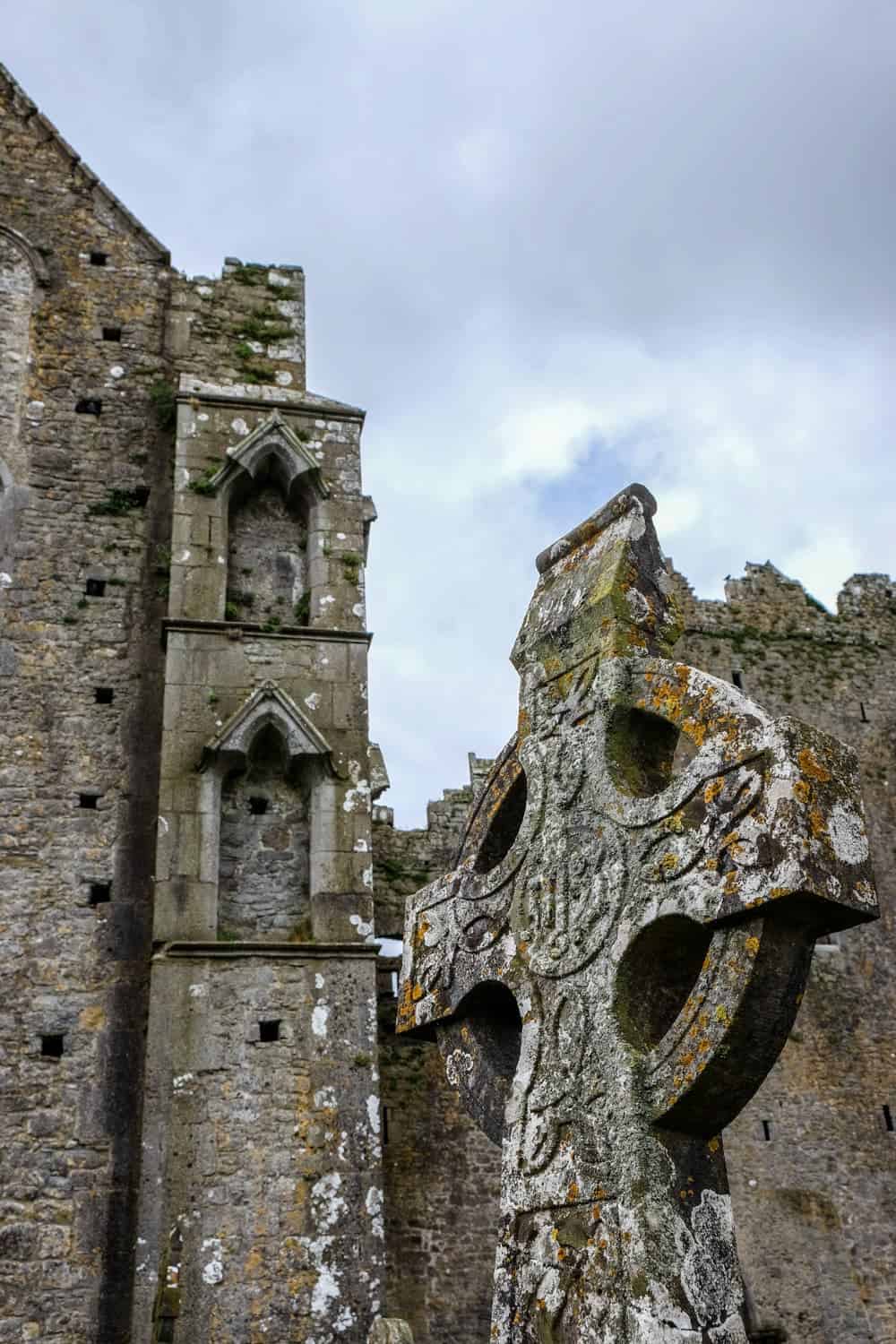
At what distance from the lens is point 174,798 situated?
910 cm

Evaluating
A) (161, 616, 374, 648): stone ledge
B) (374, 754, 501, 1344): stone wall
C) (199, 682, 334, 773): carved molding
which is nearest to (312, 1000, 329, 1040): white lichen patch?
(199, 682, 334, 773): carved molding

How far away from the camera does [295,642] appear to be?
9.93m

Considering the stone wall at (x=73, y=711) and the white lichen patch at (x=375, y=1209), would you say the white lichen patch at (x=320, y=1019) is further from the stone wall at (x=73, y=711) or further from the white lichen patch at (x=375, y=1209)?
the stone wall at (x=73, y=711)

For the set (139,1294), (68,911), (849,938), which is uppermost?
(849,938)

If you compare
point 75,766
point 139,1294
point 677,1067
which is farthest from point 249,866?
point 677,1067

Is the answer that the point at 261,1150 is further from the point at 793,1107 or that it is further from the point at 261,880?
the point at 793,1107

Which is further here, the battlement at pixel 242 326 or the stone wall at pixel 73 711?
the battlement at pixel 242 326

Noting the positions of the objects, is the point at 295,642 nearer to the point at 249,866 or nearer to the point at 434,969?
the point at 249,866

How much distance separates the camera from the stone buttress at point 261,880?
780cm

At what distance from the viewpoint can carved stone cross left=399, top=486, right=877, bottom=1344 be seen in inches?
113

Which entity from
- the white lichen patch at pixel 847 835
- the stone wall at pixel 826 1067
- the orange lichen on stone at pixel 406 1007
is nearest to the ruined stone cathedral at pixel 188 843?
the stone wall at pixel 826 1067

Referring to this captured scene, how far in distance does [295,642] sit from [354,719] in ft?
2.54

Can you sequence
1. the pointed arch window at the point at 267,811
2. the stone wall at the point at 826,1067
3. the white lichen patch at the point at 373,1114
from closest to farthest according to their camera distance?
the white lichen patch at the point at 373,1114
the pointed arch window at the point at 267,811
the stone wall at the point at 826,1067

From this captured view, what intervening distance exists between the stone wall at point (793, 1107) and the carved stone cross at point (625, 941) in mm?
9915
